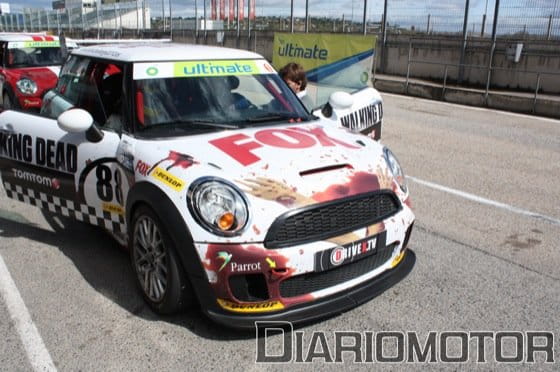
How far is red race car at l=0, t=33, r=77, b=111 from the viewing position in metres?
9.90

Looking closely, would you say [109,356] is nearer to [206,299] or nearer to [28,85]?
[206,299]

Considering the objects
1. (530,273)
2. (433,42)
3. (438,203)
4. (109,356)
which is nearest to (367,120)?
(438,203)

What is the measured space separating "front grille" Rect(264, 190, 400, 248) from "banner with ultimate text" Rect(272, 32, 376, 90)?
5577 millimetres

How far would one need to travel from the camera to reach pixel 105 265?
14.0 ft

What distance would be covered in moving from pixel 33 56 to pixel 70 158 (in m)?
7.82

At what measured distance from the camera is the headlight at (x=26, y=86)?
9.88 metres

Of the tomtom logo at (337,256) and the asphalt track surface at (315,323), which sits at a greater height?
the tomtom logo at (337,256)

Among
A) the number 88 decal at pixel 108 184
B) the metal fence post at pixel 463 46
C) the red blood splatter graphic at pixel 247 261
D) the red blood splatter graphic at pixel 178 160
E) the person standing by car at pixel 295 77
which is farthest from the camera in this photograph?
the metal fence post at pixel 463 46

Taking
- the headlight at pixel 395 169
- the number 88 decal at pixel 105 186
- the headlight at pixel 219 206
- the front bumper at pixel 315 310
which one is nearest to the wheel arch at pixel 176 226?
the headlight at pixel 219 206

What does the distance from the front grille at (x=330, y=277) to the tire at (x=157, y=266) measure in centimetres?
62

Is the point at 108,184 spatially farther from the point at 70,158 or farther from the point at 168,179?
the point at 168,179

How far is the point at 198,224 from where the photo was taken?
2971mm

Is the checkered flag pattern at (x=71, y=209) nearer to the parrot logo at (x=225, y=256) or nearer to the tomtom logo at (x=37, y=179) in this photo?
the tomtom logo at (x=37, y=179)

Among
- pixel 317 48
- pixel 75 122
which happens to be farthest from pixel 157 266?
pixel 317 48
